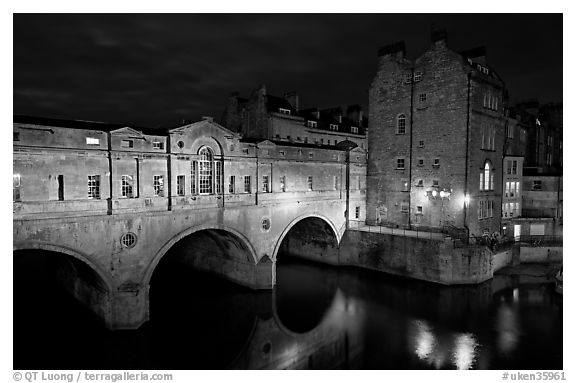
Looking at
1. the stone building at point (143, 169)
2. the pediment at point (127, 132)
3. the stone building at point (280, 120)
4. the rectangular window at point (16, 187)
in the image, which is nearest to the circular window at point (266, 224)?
the stone building at point (143, 169)

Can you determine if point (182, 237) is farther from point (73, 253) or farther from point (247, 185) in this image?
point (73, 253)

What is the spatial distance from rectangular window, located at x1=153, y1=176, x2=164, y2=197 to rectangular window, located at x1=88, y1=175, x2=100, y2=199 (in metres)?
3.18

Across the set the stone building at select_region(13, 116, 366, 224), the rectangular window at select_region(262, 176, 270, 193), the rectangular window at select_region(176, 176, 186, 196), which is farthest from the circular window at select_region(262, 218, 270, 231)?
the rectangular window at select_region(176, 176, 186, 196)

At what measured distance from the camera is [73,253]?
755 inches

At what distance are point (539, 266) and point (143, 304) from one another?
31537mm

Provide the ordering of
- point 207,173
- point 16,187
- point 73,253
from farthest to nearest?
1. point 207,173
2. point 73,253
3. point 16,187

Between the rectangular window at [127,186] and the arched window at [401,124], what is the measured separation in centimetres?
2431

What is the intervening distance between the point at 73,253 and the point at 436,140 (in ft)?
93.1

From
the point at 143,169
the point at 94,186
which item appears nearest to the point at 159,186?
the point at 143,169

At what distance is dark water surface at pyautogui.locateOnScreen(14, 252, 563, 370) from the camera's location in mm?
19375

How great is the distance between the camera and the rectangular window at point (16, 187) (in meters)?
17.4
